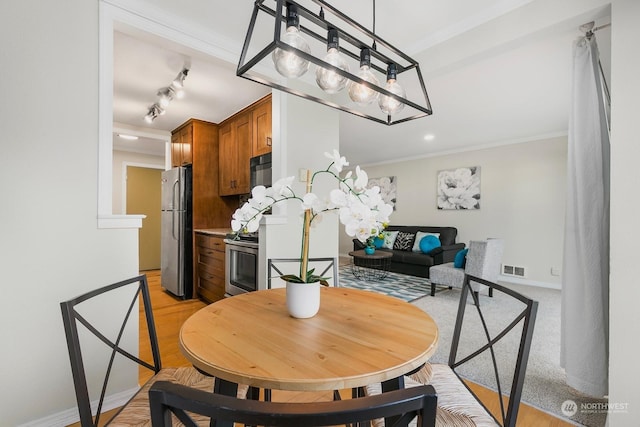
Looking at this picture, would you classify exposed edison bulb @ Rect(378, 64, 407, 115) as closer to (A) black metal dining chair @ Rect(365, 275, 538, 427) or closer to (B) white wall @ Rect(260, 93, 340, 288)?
(A) black metal dining chair @ Rect(365, 275, 538, 427)

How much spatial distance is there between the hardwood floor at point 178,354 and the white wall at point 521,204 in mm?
3674

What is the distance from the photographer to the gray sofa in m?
5.10

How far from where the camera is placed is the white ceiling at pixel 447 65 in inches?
71.5

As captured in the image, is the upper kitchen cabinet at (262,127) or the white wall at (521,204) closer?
the upper kitchen cabinet at (262,127)

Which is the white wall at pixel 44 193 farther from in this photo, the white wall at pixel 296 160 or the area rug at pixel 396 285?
the area rug at pixel 396 285

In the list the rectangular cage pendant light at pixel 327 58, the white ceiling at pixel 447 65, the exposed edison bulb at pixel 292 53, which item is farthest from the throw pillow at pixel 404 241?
the exposed edison bulb at pixel 292 53

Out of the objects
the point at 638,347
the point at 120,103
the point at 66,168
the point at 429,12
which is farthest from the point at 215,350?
the point at 120,103

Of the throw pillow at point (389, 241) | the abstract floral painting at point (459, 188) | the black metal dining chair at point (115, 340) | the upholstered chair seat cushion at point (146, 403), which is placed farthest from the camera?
the throw pillow at point (389, 241)

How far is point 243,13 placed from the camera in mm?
1919

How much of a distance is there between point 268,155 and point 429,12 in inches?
71.7

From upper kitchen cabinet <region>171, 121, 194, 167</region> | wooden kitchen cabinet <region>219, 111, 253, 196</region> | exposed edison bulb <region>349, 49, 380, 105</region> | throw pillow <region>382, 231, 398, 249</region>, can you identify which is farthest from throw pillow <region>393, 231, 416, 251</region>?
exposed edison bulb <region>349, 49, 380, 105</region>

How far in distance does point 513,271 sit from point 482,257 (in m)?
1.97

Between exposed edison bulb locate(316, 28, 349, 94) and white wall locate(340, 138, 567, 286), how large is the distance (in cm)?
470

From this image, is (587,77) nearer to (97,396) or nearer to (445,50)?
(445,50)
